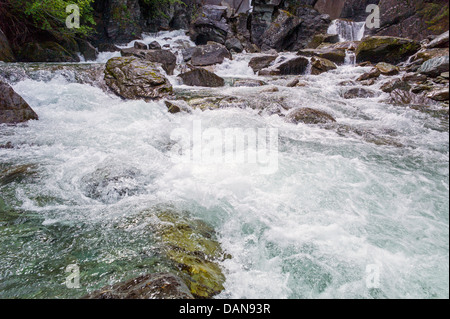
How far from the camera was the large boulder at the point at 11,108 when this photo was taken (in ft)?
15.9

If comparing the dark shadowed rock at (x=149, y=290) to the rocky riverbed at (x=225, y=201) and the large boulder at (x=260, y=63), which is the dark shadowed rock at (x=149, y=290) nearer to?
the rocky riverbed at (x=225, y=201)

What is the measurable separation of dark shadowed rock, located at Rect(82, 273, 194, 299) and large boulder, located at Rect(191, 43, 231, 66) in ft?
45.2

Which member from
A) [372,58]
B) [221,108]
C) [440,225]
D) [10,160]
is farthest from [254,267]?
[372,58]

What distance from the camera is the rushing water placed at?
4.31 ft

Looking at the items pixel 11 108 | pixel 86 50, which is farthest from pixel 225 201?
pixel 86 50

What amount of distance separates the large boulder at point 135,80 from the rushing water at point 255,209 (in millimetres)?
2517

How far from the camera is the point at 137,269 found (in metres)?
1.74

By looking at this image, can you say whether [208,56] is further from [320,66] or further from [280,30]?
[280,30]

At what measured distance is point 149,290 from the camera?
130 centimetres

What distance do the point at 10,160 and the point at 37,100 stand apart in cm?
336

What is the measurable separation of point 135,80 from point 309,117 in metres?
5.05

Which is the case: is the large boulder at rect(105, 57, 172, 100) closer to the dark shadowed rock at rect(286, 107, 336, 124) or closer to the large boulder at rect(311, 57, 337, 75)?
the dark shadowed rock at rect(286, 107, 336, 124)

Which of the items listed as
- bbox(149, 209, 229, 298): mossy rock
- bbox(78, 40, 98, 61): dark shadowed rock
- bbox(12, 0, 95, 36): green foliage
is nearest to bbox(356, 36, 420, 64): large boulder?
bbox(149, 209, 229, 298): mossy rock

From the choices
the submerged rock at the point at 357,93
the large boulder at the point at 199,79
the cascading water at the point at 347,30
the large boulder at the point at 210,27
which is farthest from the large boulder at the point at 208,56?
the cascading water at the point at 347,30
